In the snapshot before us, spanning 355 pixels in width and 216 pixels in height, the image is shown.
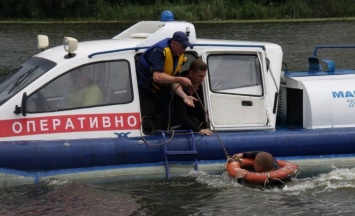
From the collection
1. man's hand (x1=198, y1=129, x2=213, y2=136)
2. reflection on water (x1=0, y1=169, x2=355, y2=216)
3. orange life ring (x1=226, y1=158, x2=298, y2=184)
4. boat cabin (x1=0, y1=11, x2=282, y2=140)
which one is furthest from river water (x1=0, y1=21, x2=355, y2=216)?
boat cabin (x1=0, y1=11, x2=282, y2=140)

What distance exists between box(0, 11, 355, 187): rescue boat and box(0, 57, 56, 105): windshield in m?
0.02

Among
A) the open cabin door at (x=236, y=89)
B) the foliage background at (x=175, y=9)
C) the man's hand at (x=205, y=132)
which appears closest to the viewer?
the man's hand at (x=205, y=132)

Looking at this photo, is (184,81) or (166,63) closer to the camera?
(184,81)

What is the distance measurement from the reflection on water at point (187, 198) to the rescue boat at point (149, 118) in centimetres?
13

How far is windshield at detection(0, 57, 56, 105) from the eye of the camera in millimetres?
8844

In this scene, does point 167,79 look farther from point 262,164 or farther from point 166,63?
point 262,164

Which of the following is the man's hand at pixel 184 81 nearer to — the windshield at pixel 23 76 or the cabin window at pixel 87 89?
the cabin window at pixel 87 89

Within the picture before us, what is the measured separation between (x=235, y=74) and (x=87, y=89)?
189cm

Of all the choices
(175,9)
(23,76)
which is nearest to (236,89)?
(23,76)

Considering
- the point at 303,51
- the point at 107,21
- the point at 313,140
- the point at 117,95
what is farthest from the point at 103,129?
the point at 107,21

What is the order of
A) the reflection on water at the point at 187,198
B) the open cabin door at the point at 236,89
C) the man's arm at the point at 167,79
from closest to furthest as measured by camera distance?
the reflection on water at the point at 187,198 < the man's arm at the point at 167,79 < the open cabin door at the point at 236,89

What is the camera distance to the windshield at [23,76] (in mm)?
8844

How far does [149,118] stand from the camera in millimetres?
9320

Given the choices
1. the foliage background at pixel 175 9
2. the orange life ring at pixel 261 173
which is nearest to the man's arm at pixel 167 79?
the orange life ring at pixel 261 173
